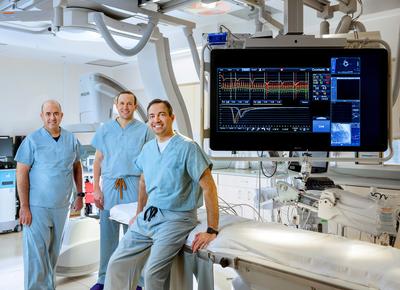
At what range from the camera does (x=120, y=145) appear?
9.67ft

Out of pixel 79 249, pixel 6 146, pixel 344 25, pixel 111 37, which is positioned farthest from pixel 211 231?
pixel 6 146

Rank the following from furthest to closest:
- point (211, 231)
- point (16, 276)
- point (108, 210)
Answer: point (16, 276) < point (108, 210) < point (211, 231)

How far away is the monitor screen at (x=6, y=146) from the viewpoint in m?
5.51

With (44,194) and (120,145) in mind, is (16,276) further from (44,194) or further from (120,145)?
(120,145)

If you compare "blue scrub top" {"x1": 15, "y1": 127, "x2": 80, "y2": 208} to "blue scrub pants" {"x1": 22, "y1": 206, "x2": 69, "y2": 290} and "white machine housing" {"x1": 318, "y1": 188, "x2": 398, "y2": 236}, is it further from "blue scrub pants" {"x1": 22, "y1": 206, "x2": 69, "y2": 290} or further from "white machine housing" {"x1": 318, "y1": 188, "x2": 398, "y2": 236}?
"white machine housing" {"x1": 318, "y1": 188, "x2": 398, "y2": 236}

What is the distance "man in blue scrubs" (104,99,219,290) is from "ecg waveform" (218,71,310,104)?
428 mm

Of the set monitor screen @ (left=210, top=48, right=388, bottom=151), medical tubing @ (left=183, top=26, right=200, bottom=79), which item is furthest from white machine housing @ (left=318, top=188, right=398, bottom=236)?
medical tubing @ (left=183, top=26, right=200, bottom=79)

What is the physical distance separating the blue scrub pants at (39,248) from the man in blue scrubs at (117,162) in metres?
0.35

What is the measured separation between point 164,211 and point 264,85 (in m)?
0.85

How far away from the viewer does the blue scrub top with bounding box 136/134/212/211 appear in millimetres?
2125

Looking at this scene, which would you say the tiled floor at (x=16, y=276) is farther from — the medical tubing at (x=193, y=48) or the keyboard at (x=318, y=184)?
the medical tubing at (x=193, y=48)

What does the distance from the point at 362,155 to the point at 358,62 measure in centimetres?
51

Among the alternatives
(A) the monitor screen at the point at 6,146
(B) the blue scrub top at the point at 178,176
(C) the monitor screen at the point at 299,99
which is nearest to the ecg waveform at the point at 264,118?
(C) the monitor screen at the point at 299,99

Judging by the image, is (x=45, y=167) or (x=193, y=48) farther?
(x=45, y=167)
